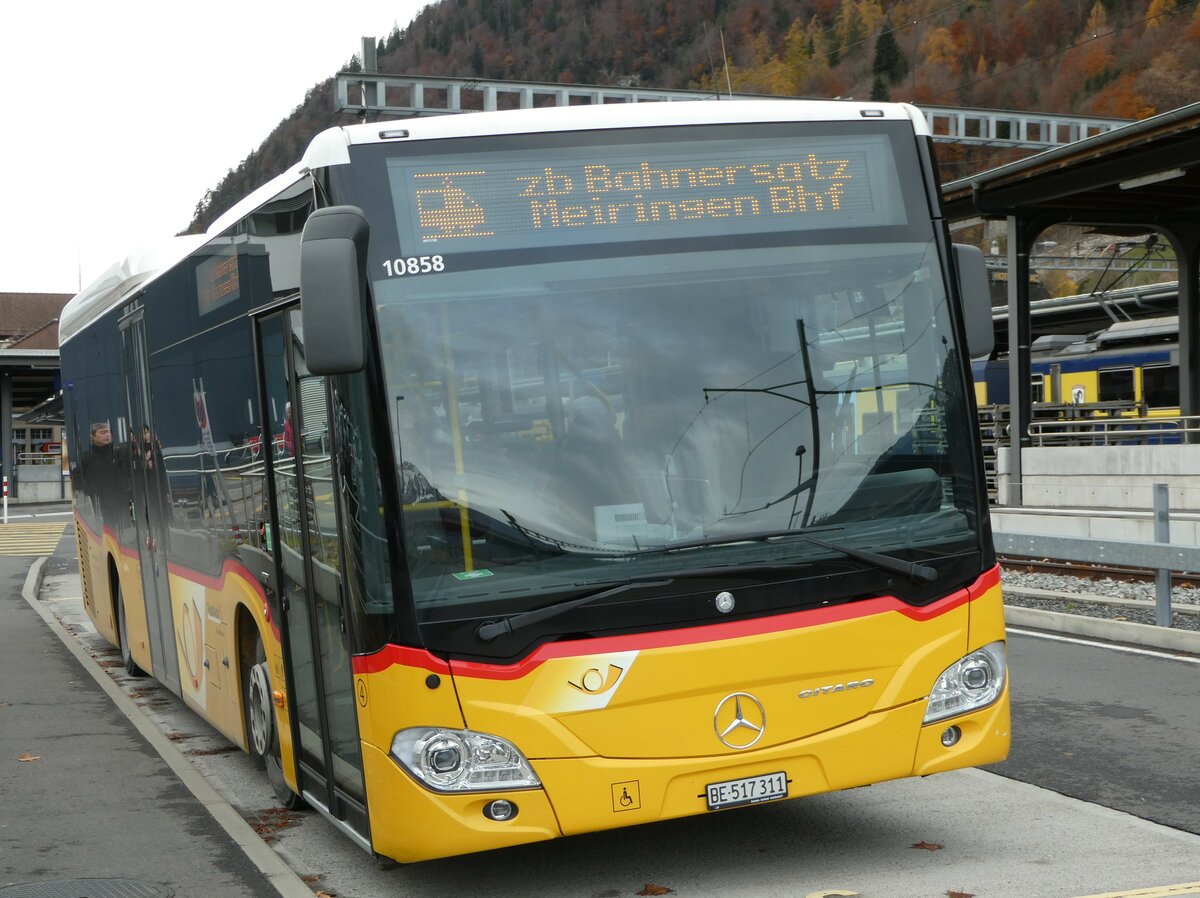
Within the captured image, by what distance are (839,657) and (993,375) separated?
3778 cm

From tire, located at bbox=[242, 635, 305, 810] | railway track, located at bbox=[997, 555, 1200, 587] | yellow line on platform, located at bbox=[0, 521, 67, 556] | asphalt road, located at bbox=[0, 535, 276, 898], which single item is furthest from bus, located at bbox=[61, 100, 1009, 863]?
yellow line on platform, located at bbox=[0, 521, 67, 556]

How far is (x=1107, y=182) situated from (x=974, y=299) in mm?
24086

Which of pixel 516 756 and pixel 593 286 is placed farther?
pixel 593 286

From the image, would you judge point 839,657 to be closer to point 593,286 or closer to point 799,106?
point 593,286

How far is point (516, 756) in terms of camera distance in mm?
5188

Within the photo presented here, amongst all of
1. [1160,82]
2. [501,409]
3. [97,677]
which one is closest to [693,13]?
[1160,82]

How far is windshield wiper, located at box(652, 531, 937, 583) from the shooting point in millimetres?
5418

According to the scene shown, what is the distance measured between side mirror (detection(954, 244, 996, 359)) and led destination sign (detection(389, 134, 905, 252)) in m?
0.37

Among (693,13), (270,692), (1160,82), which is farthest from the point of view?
(693,13)

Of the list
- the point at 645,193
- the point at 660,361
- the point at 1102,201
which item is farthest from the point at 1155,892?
the point at 1102,201

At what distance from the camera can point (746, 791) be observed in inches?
213

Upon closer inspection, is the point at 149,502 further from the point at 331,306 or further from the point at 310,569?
the point at 331,306

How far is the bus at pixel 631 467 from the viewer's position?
5.21 meters

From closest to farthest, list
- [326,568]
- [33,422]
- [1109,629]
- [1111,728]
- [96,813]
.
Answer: [326,568] < [96,813] < [1111,728] < [1109,629] < [33,422]
